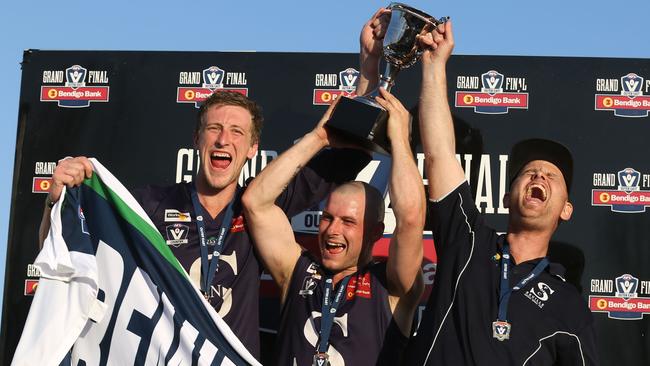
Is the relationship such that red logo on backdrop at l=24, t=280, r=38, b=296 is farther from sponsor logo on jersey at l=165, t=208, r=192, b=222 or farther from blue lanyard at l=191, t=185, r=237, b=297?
blue lanyard at l=191, t=185, r=237, b=297

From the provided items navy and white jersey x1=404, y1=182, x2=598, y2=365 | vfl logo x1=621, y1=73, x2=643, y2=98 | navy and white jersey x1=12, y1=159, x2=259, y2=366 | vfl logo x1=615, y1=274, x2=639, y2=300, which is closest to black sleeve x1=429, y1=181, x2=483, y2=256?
navy and white jersey x1=404, y1=182, x2=598, y2=365

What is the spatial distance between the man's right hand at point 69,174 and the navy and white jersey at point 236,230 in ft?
1.05

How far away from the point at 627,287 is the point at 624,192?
18.1 inches

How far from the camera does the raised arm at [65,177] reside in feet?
14.8

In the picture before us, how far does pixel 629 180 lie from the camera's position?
5109mm

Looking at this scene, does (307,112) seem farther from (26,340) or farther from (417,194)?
(26,340)

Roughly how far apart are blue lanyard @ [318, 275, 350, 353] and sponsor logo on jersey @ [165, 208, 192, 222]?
0.70 meters

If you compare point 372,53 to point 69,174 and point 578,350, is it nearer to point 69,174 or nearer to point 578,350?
point 69,174

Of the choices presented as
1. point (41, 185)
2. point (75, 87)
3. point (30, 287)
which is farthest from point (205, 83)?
point (30, 287)

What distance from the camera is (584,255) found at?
510cm

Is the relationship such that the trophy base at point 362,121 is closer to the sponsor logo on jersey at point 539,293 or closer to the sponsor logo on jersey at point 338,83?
the sponsor logo on jersey at point 338,83

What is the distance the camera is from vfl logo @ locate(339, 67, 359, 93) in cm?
534

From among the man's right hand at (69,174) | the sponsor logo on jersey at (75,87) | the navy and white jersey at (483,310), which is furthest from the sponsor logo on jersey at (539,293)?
the sponsor logo on jersey at (75,87)

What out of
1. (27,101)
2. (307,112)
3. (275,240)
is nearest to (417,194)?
(275,240)
